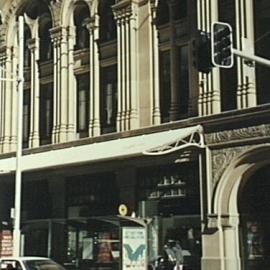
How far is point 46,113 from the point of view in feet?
115

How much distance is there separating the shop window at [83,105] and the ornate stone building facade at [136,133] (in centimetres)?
6

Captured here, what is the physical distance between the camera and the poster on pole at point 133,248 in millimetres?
23000

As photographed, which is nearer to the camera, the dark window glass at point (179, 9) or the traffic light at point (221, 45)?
the traffic light at point (221, 45)

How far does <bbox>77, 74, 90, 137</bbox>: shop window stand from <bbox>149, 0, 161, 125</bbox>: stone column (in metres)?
4.39

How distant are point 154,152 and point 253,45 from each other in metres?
5.14

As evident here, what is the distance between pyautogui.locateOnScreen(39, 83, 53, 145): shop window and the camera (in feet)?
114

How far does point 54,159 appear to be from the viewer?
102 ft

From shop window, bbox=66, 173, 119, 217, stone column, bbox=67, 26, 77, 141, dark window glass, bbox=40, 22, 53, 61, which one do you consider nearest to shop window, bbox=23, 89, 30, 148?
dark window glass, bbox=40, 22, 53, 61

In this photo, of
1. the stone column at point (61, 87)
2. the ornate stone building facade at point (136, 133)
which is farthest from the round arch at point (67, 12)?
the stone column at point (61, 87)

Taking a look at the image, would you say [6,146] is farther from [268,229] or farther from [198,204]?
[268,229]

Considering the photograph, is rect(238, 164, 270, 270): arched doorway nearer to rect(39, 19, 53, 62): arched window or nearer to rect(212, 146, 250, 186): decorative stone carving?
rect(212, 146, 250, 186): decorative stone carving

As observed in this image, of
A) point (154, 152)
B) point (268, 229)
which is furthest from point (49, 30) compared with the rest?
point (268, 229)

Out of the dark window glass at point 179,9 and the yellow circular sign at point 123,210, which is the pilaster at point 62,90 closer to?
the yellow circular sign at point 123,210

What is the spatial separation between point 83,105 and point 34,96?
328cm
